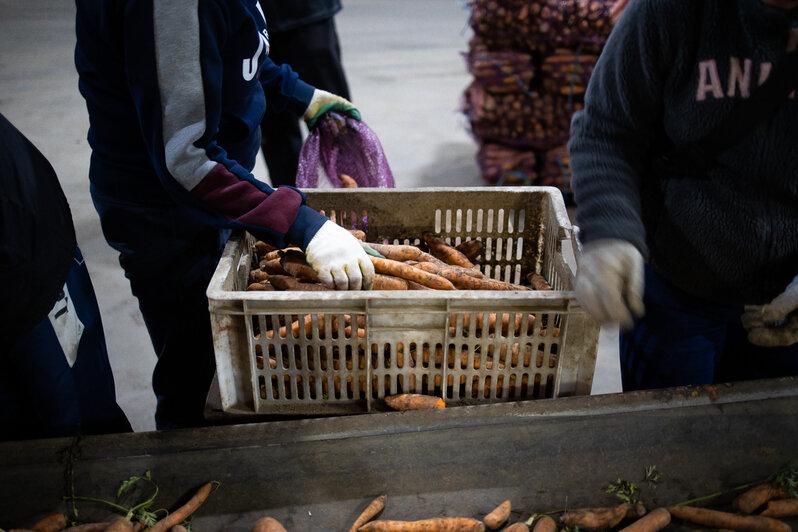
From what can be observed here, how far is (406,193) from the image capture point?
71.7 inches

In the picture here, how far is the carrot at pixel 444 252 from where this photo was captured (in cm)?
178

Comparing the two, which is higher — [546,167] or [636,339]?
[636,339]

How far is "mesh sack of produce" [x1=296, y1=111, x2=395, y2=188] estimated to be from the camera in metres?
2.22

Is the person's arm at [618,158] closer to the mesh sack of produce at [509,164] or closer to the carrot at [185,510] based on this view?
the carrot at [185,510]

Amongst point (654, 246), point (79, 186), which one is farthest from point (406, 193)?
point (79, 186)

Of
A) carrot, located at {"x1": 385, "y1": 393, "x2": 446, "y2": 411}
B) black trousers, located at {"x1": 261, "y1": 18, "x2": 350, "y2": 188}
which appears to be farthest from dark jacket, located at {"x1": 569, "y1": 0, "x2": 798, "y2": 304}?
black trousers, located at {"x1": 261, "y1": 18, "x2": 350, "y2": 188}

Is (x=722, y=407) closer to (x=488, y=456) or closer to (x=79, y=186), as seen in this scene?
(x=488, y=456)

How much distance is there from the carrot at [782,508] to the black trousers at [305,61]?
2.59m

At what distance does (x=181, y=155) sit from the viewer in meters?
1.38

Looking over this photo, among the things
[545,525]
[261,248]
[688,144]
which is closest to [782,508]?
[545,525]

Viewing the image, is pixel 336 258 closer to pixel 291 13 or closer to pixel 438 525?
pixel 438 525

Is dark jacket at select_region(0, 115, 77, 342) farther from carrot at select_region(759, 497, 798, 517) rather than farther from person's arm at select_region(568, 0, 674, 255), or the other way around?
carrot at select_region(759, 497, 798, 517)

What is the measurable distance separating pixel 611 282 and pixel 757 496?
2.36 ft

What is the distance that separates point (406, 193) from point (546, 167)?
2.98 metres
